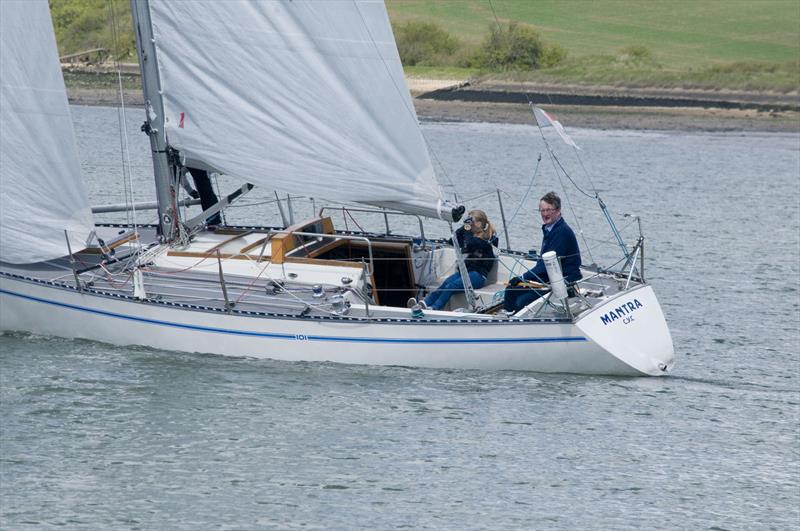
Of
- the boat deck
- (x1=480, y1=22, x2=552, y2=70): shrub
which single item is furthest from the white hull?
(x1=480, y1=22, x2=552, y2=70): shrub

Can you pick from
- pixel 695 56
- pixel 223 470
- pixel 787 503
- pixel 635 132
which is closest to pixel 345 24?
pixel 223 470

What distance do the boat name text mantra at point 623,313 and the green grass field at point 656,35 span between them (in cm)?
5062

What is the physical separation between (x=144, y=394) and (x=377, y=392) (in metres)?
2.91

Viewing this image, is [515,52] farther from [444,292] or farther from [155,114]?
[444,292]

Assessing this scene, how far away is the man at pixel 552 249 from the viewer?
57.2ft

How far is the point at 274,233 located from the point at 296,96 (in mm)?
2031

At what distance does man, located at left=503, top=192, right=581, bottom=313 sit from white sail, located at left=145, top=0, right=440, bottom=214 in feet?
4.85

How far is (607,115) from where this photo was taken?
202ft

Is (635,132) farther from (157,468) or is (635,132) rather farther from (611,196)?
(157,468)

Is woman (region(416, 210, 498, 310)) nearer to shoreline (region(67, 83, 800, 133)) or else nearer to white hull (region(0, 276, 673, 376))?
white hull (region(0, 276, 673, 376))

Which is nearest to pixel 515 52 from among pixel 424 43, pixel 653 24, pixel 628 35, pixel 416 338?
pixel 424 43

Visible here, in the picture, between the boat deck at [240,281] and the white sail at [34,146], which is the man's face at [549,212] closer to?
the boat deck at [240,281]

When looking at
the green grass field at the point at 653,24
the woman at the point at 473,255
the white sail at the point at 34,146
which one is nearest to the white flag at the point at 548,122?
the woman at the point at 473,255

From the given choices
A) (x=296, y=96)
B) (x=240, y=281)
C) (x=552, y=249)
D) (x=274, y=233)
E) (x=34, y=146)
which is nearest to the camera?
(x=552, y=249)
